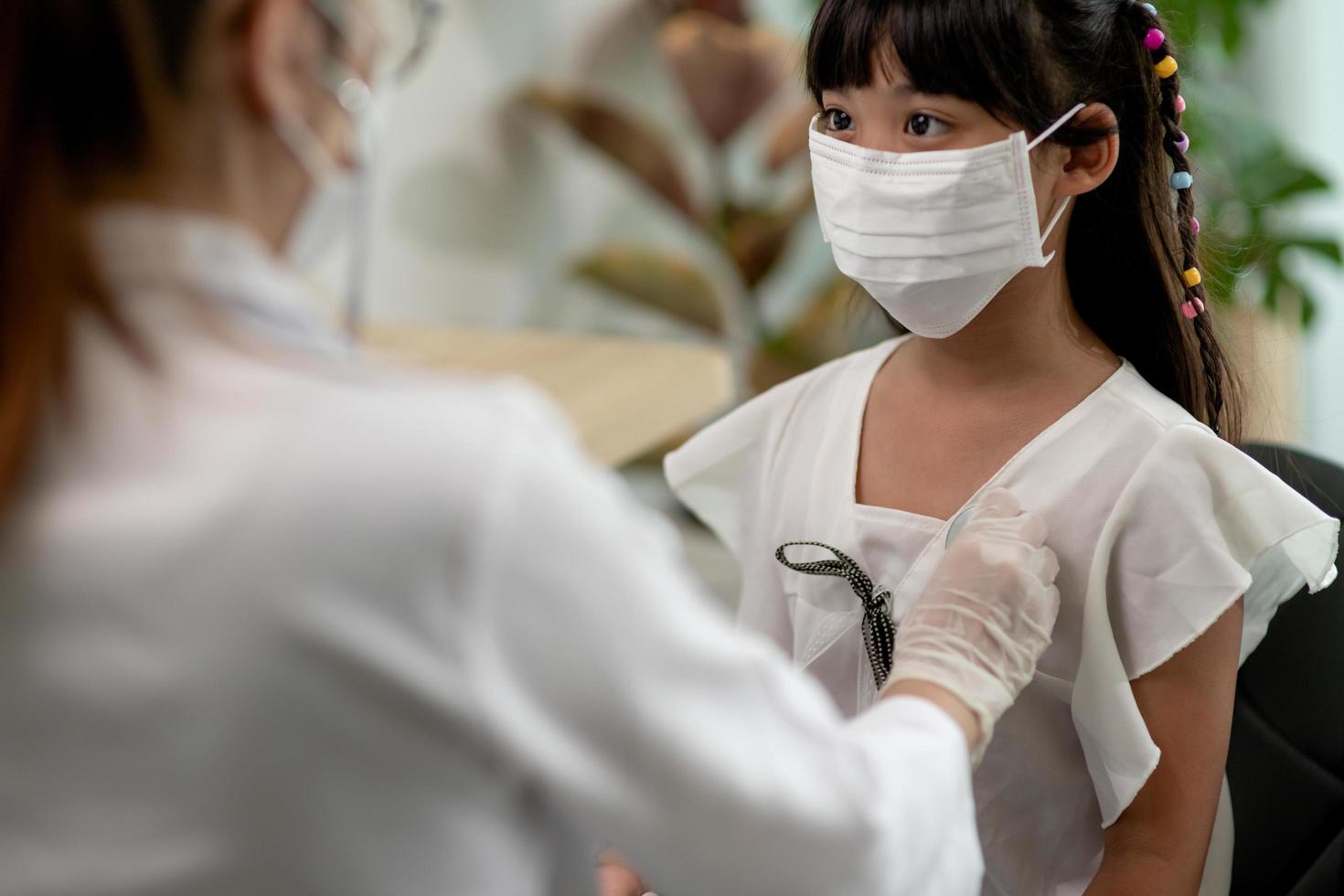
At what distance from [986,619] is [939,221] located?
0.33m

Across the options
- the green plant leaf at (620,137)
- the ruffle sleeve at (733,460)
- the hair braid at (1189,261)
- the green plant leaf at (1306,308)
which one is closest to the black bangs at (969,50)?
the hair braid at (1189,261)

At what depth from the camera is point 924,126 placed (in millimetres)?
1101

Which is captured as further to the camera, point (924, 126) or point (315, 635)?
point (924, 126)

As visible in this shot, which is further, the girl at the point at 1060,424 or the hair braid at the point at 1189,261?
the hair braid at the point at 1189,261

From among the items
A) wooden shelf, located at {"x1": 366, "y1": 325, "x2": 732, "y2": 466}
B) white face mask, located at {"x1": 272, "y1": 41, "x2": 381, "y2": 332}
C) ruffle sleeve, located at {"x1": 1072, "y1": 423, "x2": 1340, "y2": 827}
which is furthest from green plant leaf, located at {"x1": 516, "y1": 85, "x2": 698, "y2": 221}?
white face mask, located at {"x1": 272, "y1": 41, "x2": 381, "y2": 332}

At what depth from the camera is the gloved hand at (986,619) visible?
927 millimetres

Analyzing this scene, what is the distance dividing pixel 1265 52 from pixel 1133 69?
2.65 meters

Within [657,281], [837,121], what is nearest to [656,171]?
[657,281]

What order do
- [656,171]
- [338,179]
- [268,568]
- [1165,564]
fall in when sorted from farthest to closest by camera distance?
1. [656,171]
2. [1165,564]
3. [338,179]
4. [268,568]

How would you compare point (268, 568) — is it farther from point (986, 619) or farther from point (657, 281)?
point (657, 281)

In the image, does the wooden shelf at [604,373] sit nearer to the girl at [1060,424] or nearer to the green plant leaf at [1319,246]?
the girl at [1060,424]

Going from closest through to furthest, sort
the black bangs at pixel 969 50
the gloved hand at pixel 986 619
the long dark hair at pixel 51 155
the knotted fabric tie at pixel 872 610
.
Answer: the long dark hair at pixel 51 155
the gloved hand at pixel 986 619
the black bangs at pixel 969 50
the knotted fabric tie at pixel 872 610

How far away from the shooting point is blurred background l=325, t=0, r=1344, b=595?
10.9 feet

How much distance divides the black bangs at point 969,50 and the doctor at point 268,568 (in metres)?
0.53
